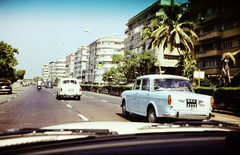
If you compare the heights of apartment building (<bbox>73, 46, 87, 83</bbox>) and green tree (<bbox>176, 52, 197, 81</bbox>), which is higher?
apartment building (<bbox>73, 46, 87, 83</bbox>)

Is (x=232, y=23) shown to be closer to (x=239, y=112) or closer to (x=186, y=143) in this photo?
(x=239, y=112)

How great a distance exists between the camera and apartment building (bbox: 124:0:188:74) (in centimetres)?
4900

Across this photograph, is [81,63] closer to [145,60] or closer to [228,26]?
[145,60]

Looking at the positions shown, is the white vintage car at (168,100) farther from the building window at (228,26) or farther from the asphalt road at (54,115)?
the building window at (228,26)

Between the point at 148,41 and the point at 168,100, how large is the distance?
4548cm

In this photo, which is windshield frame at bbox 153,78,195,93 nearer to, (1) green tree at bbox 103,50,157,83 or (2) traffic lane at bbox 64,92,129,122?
(2) traffic lane at bbox 64,92,129,122

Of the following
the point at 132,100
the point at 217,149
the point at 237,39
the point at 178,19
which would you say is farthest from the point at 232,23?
the point at 217,149

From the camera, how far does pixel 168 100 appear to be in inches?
288

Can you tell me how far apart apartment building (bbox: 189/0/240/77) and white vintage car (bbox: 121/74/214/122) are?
95.1 ft

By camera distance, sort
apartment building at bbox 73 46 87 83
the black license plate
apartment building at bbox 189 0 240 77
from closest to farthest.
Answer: the black license plate → apartment building at bbox 189 0 240 77 → apartment building at bbox 73 46 87 83

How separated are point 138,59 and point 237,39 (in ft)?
63.5

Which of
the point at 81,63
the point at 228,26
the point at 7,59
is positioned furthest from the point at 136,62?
the point at 81,63

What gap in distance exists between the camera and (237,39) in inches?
1373

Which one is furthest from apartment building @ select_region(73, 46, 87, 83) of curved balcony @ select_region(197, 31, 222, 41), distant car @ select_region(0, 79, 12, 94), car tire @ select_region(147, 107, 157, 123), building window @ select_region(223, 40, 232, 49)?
car tire @ select_region(147, 107, 157, 123)
